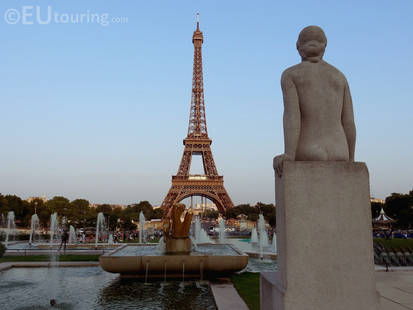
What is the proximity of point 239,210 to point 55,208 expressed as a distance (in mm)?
36685

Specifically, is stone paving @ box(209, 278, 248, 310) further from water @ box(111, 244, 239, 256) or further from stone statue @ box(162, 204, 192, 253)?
stone statue @ box(162, 204, 192, 253)

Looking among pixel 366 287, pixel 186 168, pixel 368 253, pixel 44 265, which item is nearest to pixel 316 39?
pixel 368 253

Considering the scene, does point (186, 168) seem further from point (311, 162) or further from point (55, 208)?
point (311, 162)

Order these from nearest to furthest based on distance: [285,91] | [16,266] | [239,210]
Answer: [285,91]
[16,266]
[239,210]

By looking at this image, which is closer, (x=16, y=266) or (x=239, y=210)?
(x=16, y=266)

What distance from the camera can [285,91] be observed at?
158 inches

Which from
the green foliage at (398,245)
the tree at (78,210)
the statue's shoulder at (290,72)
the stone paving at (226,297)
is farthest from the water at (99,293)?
the tree at (78,210)

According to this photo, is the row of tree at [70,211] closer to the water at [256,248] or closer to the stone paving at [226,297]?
the water at [256,248]

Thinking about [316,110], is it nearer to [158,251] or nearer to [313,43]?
[313,43]

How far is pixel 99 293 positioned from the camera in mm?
8344

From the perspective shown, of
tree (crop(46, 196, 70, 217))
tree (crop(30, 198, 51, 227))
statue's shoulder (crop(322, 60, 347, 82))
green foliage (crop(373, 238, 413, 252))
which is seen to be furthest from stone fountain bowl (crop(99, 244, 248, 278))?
tree (crop(46, 196, 70, 217))

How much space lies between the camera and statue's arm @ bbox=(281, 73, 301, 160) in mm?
3805

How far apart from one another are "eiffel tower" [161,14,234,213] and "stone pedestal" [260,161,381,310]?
51.7 m

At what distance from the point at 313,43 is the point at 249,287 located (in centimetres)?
648
